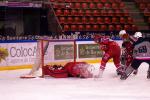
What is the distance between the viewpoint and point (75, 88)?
668 cm

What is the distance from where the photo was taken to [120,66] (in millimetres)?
8359

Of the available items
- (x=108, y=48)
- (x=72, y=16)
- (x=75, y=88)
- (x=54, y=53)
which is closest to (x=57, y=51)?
(x=54, y=53)

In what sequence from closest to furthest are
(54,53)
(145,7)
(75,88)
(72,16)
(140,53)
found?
1. (75,88)
2. (140,53)
3. (54,53)
4. (72,16)
5. (145,7)

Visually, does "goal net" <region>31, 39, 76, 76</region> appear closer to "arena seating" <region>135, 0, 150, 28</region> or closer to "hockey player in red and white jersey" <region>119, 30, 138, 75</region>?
"hockey player in red and white jersey" <region>119, 30, 138, 75</region>

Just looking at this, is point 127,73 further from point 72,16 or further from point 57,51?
point 72,16

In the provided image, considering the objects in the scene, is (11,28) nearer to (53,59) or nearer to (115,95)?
(53,59)

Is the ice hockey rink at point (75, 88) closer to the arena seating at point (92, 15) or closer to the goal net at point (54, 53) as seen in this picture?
the goal net at point (54, 53)

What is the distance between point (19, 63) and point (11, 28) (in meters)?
1.18

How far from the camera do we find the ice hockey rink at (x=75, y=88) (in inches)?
224

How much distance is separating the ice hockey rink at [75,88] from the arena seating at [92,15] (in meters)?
5.18

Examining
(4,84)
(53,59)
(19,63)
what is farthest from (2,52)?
(4,84)

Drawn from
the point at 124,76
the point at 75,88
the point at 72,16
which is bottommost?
the point at 75,88

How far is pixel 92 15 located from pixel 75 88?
7.89 m

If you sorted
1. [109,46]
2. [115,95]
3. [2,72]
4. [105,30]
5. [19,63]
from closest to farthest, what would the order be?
[115,95]
[109,46]
[2,72]
[19,63]
[105,30]
